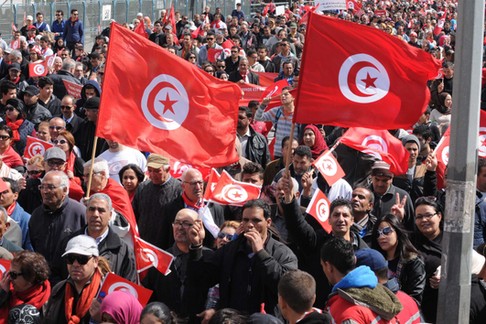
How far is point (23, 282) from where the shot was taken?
23.3ft

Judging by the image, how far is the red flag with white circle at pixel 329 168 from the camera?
995cm

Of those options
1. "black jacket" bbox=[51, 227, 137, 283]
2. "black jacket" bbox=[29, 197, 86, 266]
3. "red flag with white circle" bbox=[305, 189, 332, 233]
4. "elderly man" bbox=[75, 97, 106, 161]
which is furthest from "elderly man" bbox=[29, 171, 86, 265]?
"elderly man" bbox=[75, 97, 106, 161]

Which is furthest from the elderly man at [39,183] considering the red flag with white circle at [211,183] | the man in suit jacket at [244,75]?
the man in suit jacket at [244,75]

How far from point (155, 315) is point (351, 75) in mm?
3259

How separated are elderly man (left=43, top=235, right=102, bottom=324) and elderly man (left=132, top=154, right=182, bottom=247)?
2325 mm

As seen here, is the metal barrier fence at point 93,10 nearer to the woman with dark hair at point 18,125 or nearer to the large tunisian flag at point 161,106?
the woman with dark hair at point 18,125

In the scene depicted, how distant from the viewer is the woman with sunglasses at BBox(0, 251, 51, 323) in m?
7.06

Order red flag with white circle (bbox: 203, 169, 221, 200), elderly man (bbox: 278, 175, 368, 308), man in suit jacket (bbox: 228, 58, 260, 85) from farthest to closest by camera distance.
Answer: man in suit jacket (bbox: 228, 58, 260, 85), red flag with white circle (bbox: 203, 169, 221, 200), elderly man (bbox: 278, 175, 368, 308)

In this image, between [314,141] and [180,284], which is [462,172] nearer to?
[180,284]

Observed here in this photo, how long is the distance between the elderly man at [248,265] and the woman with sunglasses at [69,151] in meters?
3.61

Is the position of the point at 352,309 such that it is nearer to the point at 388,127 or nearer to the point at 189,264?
the point at 189,264

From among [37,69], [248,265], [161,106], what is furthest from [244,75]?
[248,265]

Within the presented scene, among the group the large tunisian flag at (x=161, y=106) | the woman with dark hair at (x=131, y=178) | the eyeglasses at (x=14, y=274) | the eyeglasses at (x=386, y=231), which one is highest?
the large tunisian flag at (x=161, y=106)

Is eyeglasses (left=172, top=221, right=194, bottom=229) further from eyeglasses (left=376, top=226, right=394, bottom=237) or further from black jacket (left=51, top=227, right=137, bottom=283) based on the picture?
eyeglasses (left=376, top=226, right=394, bottom=237)
